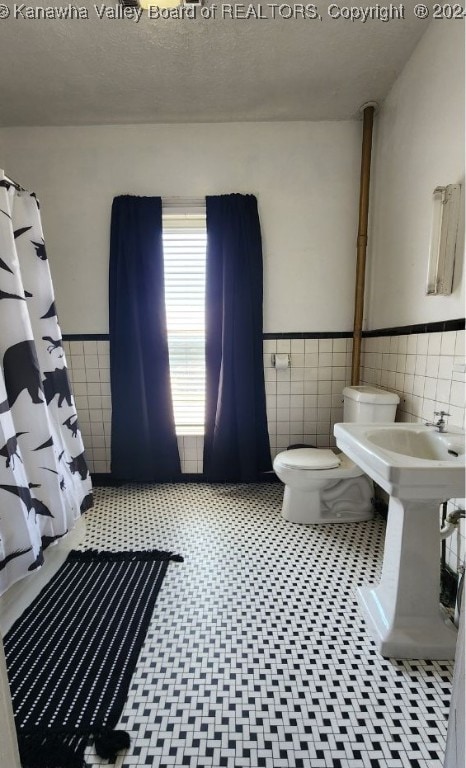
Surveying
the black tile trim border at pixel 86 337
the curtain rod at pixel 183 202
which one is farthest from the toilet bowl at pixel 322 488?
the curtain rod at pixel 183 202

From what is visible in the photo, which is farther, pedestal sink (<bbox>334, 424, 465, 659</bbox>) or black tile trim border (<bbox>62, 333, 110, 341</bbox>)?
black tile trim border (<bbox>62, 333, 110, 341</bbox>)

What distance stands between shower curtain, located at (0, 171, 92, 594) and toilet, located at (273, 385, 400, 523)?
118 centimetres

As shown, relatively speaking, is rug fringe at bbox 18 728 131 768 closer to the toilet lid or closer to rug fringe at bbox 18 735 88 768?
rug fringe at bbox 18 735 88 768

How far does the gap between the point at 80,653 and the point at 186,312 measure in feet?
6.47

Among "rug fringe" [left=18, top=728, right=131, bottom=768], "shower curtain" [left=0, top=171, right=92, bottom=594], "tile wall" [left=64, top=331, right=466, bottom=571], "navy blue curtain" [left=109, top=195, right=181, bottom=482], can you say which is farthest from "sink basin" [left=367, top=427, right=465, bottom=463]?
"navy blue curtain" [left=109, top=195, right=181, bottom=482]

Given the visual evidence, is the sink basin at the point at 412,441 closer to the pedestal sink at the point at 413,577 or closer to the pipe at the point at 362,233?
the pedestal sink at the point at 413,577

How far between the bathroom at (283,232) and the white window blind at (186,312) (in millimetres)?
167

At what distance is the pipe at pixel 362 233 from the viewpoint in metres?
2.15

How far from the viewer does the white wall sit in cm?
229

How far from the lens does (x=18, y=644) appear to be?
1.24 meters

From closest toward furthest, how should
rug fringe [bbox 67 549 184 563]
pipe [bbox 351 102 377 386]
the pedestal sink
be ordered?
the pedestal sink
rug fringe [bbox 67 549 184 563]
pipe [bbox 351 102 377 386]

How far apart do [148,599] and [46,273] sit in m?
1.61

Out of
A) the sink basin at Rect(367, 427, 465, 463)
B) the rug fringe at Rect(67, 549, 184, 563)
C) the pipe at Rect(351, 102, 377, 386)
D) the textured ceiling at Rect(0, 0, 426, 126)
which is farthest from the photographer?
the pipe at Rect(351, 102, 377, 386)

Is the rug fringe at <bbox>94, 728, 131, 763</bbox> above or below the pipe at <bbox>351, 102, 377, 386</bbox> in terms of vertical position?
below
